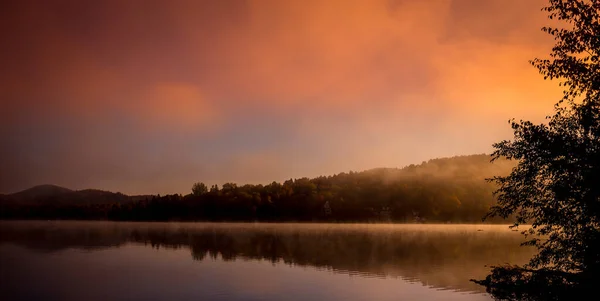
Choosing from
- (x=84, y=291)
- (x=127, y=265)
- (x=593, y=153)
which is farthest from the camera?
(x=127, y=265)

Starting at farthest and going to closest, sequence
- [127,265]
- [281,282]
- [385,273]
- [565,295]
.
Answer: [127,265]
[385,273]
[281,282]
[565,295]

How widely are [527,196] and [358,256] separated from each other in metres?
62.2

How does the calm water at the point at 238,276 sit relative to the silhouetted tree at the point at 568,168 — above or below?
below

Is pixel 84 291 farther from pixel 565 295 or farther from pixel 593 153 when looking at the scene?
pixel 593 153

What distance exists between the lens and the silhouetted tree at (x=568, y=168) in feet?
93.6

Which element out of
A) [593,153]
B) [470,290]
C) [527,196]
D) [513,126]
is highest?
[513,126]

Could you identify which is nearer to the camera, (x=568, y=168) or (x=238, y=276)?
(x=568, y=168)

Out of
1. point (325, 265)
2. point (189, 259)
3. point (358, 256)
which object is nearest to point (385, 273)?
point (325, 265)

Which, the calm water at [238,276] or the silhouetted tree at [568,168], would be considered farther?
the calm water at [238,276]

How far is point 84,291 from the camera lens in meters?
49.2

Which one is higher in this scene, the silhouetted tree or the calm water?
the silhouetted tree

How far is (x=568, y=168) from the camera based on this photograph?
29.0 metres

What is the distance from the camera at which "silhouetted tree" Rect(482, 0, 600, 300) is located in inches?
1123

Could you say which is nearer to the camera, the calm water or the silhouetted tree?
the silhouetted tree
